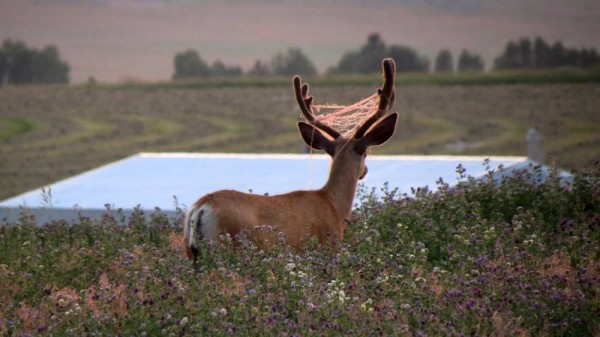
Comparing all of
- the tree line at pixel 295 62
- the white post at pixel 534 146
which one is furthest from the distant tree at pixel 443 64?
the white post at pixel 534 146

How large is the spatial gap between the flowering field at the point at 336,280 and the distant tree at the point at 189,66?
7098 cm

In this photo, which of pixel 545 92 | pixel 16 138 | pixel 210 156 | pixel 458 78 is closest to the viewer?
pixel 210 156

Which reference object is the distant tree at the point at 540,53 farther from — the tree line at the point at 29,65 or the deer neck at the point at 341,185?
the deer neck at the point at 341,185

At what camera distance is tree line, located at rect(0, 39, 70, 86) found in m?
81.8

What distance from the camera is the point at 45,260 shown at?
11.3 metres

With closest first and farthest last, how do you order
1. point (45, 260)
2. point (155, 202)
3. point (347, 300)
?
1. point (347, 300)
2. point (45, 260)
3. point (155, 202)

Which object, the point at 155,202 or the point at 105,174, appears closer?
the point at 155,202

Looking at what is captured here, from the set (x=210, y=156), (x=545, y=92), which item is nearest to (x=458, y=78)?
(x=545, y=92)

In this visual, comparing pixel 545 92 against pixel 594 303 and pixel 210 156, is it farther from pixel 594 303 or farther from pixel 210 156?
pixel 594 303

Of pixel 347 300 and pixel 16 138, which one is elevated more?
pixel 347 300

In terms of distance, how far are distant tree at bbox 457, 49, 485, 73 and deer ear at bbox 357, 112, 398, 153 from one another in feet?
230

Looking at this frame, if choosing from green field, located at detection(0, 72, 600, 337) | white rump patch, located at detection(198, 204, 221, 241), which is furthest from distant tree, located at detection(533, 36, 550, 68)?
white rump patch, located at detection(198, 204, 221, 241)

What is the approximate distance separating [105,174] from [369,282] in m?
9.17

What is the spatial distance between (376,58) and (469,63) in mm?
5599
